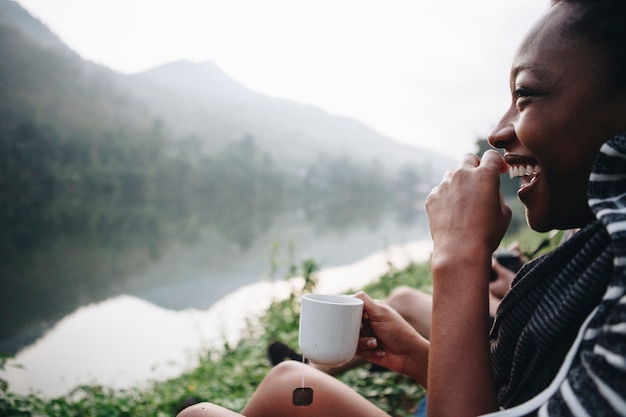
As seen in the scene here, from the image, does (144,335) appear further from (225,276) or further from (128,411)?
(225,276)

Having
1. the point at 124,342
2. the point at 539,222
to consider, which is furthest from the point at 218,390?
the point at 539,222

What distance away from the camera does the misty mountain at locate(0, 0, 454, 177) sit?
2755 cm

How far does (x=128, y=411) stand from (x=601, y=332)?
3057 millimetres

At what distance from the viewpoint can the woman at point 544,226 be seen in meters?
0.72

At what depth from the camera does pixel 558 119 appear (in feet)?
2.96

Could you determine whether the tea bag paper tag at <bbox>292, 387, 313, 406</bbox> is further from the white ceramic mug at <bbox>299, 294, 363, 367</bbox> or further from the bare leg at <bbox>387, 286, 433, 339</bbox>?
the bare leg at <bbox>387, 286, 433, 339</bbox>

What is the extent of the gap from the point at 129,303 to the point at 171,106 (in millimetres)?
105538

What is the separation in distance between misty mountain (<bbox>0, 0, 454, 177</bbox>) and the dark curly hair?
2.43m

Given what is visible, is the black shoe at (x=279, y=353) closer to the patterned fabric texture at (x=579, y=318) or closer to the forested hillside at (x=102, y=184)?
the patterned fabric texture at (x=579, y=318)

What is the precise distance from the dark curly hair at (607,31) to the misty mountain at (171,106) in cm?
243

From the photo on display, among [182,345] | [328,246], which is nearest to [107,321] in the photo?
[182,345]

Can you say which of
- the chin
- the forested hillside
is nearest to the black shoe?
the chin

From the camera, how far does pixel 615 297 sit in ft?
2.07

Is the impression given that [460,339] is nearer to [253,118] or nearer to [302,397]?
[302,397]
